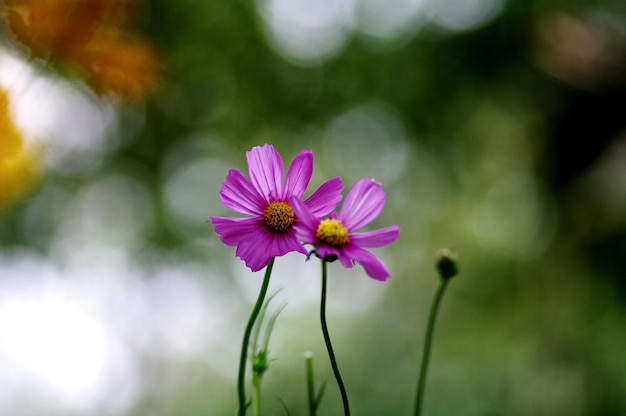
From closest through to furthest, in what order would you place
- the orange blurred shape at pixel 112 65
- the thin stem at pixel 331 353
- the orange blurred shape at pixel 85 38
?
the thin stem at pixel 331 353 → the orange blurred shape at pixel 85 38 → the orange blurred shape at pixel 112 65

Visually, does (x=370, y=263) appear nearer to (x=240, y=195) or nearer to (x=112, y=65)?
(x=240, y=195)

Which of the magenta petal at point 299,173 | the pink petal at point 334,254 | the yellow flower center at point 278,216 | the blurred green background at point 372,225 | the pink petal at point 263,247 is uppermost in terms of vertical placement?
the blurred green background at point 372,225

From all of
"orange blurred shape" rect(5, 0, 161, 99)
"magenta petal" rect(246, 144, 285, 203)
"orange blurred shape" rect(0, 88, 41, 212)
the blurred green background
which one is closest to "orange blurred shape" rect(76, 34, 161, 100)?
"orange blurred shape" rect(5, 0, 161, 99)

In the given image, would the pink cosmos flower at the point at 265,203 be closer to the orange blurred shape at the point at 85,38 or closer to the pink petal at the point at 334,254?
the pink petal at the point at 334,254

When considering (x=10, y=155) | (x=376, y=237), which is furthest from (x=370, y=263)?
(x=10, y=155)

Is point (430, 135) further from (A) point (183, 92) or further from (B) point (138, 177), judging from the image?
(B) point (138, 177)

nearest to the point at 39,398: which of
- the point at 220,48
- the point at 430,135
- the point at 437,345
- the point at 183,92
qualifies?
the point at 183,92

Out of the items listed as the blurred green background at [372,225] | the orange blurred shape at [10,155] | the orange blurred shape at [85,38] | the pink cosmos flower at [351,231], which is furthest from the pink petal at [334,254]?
the blurred green background at [372,225]
